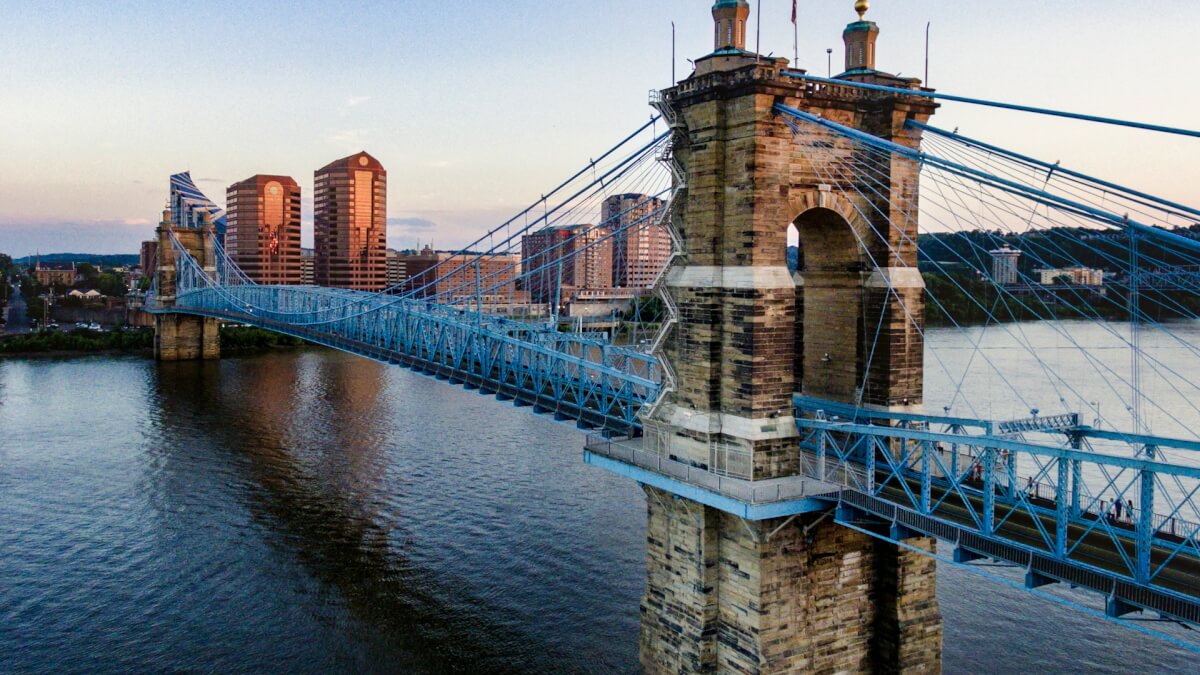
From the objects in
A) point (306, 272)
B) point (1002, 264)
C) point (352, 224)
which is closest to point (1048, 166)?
point (1002, 264)

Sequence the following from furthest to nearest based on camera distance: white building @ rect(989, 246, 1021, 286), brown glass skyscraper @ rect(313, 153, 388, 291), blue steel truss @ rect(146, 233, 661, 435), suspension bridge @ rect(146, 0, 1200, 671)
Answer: brown glass skyscraper @ rect(313, 153, 388, 291) → blue steel truss @ rect(146, 233, 661, 435) → white building @ rect(989, 246, 1021, 286) → suspension bridge @ rect(146, 0, 1200, 671)

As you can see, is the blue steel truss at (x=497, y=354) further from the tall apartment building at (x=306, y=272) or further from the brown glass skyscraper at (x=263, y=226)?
the tall apartment building at (x=306, y=272)

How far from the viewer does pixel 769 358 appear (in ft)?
66.9

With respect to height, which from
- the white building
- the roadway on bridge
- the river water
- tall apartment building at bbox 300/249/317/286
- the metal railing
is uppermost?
tall apartment building at bbox 300/249/317/286

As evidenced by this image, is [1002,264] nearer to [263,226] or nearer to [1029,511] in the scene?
[1029,511]

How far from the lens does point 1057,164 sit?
1753 cm

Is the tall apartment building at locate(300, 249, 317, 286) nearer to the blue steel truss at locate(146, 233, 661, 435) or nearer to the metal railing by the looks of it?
the blue steel truss at locate(146, 233, 661, 435)

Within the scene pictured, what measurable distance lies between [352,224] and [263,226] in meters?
15.3

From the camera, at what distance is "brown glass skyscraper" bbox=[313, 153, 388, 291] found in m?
142

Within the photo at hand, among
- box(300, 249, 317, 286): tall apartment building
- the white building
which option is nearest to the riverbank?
box(300, 249, 317, 286): tall apartment building

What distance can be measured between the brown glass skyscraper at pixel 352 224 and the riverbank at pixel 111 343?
42.6m

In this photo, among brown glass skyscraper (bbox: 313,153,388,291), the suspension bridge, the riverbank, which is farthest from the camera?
brown glass skyscraper (bbox: 313,153,388,291)

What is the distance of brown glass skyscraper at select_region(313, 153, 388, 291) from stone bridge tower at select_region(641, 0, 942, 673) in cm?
12720

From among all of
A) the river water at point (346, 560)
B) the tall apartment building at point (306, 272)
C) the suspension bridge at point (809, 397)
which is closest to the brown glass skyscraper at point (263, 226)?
the tall apartment building at point (306, 272)
